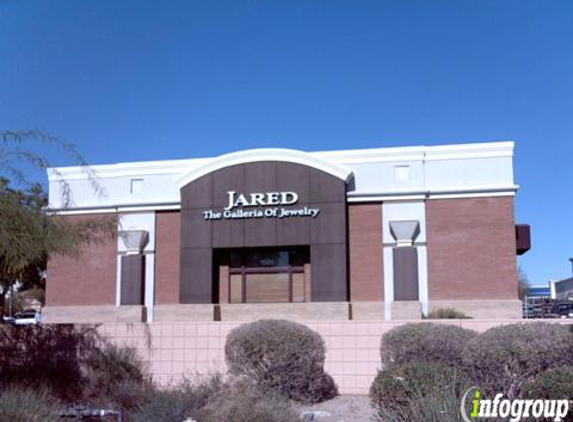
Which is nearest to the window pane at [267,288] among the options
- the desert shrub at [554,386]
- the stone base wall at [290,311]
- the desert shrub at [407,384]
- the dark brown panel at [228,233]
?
the stone base wall at [290,311]

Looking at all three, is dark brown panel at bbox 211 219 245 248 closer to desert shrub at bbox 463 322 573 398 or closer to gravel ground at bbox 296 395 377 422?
gravel ground at bbox 296 395 377 422

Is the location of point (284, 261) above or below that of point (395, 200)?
below

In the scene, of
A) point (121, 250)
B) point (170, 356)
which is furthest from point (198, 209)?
point (170, 356)

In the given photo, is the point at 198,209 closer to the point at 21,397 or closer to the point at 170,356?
the point at 170,356

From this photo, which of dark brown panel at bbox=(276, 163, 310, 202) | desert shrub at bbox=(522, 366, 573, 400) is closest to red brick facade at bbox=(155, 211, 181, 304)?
dark brown panel at bbox=(276, 163, 310, 202)

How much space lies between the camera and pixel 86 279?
111ft

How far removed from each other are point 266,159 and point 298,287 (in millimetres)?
5711

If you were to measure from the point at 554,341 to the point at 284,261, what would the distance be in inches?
809

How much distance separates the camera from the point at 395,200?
31.2 m

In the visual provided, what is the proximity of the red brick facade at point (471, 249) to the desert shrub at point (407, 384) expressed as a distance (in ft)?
65.0

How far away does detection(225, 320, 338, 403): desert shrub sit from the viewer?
15.2 meters

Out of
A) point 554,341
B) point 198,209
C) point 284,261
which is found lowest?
point 554,341

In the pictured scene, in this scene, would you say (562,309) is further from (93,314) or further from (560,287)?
(560,287)

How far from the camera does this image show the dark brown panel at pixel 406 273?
3006 centimetres
